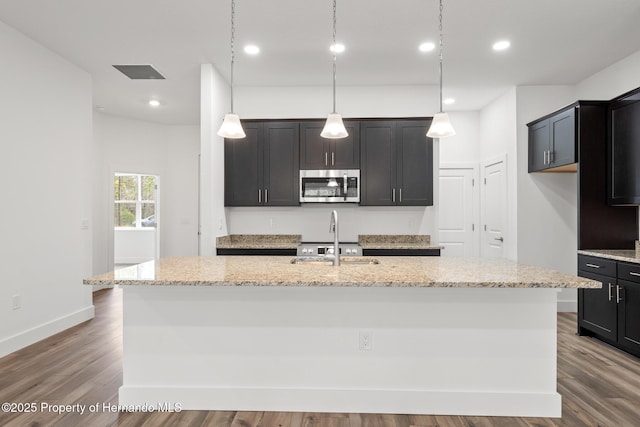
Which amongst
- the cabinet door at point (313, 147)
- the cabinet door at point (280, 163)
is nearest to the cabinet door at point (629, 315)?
the cabinet door at point (313, 147)

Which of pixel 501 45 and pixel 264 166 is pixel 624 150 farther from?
pixel 264 166

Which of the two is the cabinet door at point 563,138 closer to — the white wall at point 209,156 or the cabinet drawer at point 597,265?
the cabinet drawer at point 597,265

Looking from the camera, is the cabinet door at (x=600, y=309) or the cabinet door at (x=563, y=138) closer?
the cabinet door at (x=600, y=309)

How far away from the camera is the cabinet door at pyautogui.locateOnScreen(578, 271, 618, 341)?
3.47 m

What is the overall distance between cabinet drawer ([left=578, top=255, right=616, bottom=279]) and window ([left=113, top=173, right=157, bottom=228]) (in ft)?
21.7

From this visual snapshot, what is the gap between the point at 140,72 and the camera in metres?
4.48

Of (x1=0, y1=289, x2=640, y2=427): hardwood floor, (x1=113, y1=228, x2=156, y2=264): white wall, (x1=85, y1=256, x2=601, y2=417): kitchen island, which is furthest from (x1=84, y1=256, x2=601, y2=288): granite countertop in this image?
(x1=113, y1=228, x2=156, y2=264): white wall

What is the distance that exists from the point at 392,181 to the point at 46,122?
3.82 metres

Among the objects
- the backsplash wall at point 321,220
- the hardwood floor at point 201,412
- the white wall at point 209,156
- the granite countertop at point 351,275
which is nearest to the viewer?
the granite countertop at point 351,275

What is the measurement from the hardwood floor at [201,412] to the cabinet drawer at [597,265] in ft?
2.28

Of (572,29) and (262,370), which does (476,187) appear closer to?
(572,29)

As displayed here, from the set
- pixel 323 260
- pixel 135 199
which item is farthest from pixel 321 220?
pixel 135 199

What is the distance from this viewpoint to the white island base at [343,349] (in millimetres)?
2275

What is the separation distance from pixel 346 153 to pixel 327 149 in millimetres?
243
